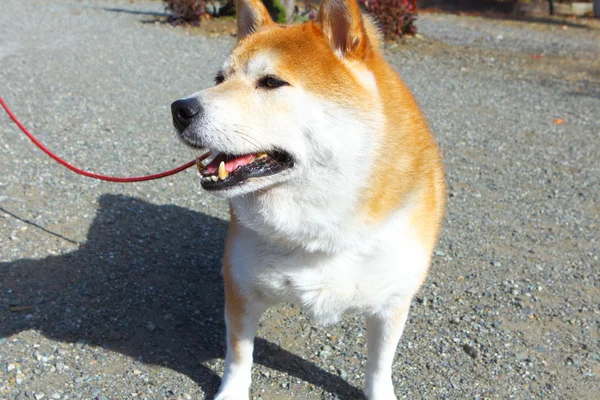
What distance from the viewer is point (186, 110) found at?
206cm

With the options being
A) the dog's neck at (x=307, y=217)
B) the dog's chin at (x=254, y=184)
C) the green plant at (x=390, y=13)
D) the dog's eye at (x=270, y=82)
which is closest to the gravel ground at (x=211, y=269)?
the dog's neck at (x=307, y=217)

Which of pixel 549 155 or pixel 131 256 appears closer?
pixel 131 256

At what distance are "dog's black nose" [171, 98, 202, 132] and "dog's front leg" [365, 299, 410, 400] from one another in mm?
1110

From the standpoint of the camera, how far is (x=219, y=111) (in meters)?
2.06

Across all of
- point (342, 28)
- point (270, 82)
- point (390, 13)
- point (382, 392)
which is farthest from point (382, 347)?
point (390, 13)

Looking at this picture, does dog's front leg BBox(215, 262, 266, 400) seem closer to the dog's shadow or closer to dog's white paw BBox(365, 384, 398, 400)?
the dog's shadow

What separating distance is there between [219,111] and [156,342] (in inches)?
55.6

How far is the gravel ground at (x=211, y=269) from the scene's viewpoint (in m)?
2.82

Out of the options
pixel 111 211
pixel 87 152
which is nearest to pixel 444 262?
pixel 111 211

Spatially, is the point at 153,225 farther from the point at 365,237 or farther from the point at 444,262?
the point at 365,237

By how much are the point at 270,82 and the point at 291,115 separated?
161mm

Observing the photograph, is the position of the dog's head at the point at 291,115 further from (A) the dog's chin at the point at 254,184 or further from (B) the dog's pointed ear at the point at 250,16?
(B) the dog's pointed ear at the point at 250,16

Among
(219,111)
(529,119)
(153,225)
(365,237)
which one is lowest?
(529,119)

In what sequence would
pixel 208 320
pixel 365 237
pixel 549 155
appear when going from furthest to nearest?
pixel 549 155, pixel 208 320, pixel 365 237
